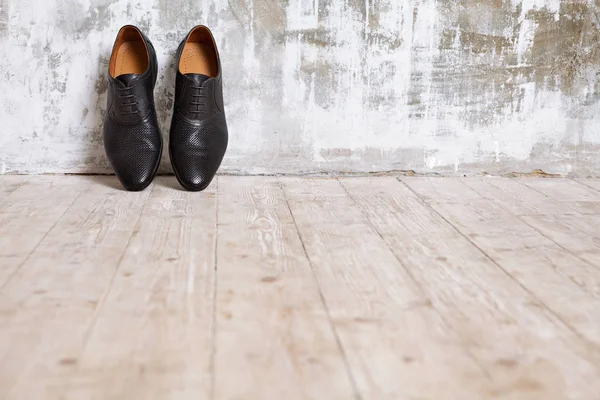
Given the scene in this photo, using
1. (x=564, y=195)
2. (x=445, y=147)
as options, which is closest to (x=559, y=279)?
(x=564, y=195)

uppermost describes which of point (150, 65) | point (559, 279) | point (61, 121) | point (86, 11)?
point (86, 11)

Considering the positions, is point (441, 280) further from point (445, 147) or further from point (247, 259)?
point (445, 147)

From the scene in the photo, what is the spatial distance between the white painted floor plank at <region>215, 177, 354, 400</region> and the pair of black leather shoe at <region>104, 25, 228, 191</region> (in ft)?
1.07

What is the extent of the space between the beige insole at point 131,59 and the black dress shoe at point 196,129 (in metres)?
0.13

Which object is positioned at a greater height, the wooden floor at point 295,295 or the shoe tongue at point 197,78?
the shoe tongue at point 197,78

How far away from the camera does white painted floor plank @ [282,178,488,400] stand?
0.98m

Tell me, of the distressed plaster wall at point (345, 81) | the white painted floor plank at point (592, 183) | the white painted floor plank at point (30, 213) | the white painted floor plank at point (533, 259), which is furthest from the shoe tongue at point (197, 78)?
the white painted floor plank at point (592, 183)

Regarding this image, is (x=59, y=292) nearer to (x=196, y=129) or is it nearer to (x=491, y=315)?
(x=491, y=315)

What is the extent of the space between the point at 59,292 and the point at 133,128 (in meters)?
0.85

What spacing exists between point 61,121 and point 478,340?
5.27 ft

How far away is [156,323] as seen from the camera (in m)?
1.15

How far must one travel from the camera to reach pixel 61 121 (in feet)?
7.36

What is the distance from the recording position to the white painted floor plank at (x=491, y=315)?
3.26 ft

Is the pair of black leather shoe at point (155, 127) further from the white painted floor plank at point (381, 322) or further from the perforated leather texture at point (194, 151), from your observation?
the white painted floor plank at point (381, 322)
